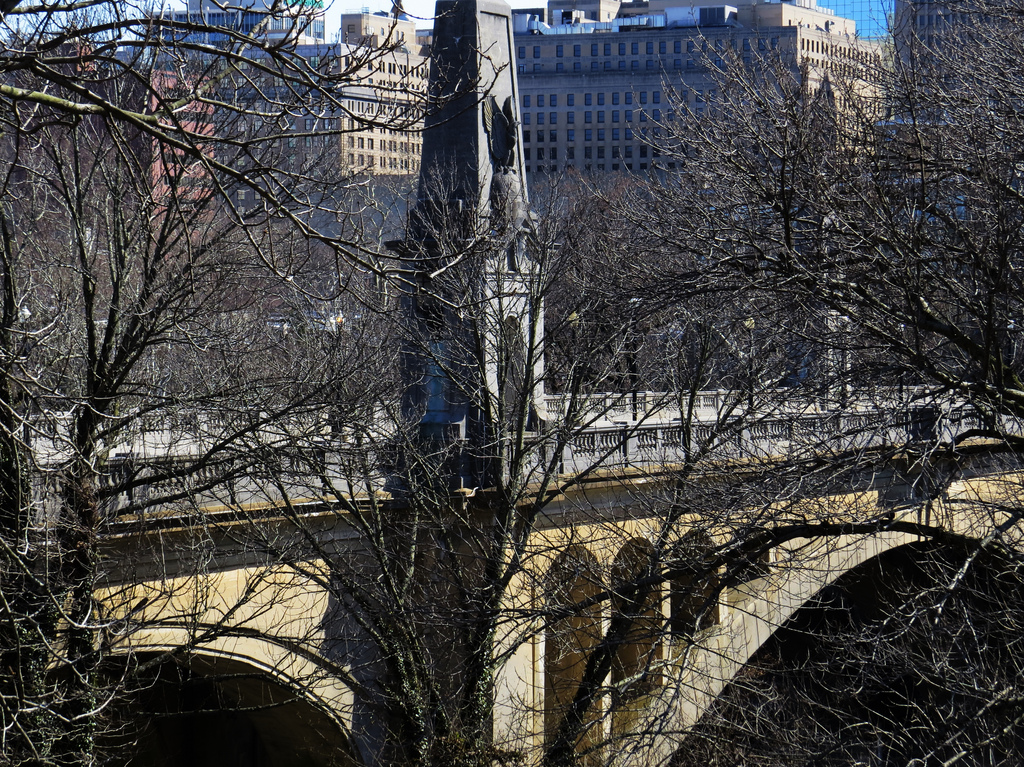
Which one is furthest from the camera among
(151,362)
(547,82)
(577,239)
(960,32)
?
(547,82)

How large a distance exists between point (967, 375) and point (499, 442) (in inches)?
223

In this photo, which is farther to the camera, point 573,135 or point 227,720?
point 573,135

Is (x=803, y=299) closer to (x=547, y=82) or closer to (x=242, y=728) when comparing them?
(x=242, y=728)

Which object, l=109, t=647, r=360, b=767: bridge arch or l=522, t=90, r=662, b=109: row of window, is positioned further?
l=522, t=90, r=662, b=109: row of window

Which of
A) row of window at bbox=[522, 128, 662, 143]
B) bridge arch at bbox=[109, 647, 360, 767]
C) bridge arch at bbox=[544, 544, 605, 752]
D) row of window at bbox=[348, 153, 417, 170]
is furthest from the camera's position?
row of window at bbox=[522, 128, 662, 143]

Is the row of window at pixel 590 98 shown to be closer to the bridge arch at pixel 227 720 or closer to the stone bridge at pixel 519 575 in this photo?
the bridge arch at pixel 227 720

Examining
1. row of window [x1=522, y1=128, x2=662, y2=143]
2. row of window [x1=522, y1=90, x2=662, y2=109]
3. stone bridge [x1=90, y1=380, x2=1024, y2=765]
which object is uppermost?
row of window [x1=522, y1=90, x2=662, y2=109]

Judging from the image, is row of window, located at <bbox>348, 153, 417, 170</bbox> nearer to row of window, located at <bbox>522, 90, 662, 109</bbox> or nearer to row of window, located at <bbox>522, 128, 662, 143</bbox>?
row of window, located at <bbox>522, 128, 662, 143</bbox>

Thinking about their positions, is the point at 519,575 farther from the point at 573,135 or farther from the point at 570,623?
the point at 573,135

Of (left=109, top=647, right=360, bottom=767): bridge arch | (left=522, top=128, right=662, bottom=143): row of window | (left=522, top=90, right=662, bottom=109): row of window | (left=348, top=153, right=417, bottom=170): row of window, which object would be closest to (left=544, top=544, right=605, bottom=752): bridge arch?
(left=109, top=647, right=360, bottom=767): bridge arch

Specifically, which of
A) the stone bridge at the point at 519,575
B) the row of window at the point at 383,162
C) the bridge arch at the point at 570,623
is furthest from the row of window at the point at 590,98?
the bridge arch at the point at 570,623

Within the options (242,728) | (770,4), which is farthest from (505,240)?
(770,4)

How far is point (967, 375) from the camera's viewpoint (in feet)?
33.0

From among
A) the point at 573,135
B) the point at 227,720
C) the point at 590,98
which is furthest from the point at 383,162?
the point at 590,98
